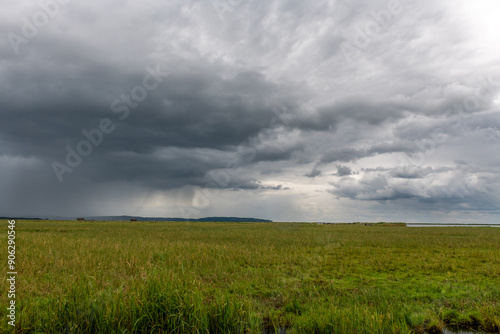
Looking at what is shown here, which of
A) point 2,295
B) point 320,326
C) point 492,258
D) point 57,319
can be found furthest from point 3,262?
point 492,258

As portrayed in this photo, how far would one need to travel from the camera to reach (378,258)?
21.2 m

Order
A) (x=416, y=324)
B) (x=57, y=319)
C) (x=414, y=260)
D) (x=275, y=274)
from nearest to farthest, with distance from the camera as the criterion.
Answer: (x=57, y=319) → (x=416, y=324) → (x=275, y=274) → (x=414, y=260)

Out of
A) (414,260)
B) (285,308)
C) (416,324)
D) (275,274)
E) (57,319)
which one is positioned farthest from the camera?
(414,260)

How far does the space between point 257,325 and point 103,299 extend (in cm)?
492

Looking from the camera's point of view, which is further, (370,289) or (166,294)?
(370,289)

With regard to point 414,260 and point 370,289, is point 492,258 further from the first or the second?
point 370,289

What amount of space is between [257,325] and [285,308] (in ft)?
7.80

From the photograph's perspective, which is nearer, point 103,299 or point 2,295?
point 103,299

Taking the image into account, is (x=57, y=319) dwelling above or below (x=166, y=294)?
below

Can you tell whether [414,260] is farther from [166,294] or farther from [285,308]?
[166,294]

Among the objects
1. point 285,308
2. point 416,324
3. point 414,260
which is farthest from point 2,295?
point 414,260

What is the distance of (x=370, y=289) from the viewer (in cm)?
1300

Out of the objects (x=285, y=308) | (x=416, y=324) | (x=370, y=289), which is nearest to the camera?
(x=416, y=324)

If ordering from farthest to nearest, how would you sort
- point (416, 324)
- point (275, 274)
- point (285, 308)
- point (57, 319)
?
1. point (275, 274)
2. point (285, 308)
3. point (416, 324)
4. point (57, 319)
